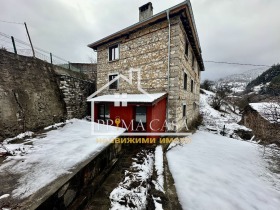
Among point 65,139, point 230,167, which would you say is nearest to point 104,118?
point 65,139

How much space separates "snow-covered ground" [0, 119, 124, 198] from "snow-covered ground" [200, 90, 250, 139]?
39.2 feet

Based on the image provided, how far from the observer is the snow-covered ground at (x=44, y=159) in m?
A: 2.52

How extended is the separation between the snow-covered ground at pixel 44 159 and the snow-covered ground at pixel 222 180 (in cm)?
272

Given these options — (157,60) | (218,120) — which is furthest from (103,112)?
(218,120)

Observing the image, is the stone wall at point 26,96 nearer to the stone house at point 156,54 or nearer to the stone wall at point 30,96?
the stone wall at point 30,96

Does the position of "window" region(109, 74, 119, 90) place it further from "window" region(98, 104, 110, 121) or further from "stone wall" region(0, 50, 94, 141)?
"stone wall" region(0, 50, 94, 141)

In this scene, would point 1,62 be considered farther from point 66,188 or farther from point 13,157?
point 66,188

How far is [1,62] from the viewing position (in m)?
5.50

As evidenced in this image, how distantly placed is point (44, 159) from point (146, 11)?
9.76 m

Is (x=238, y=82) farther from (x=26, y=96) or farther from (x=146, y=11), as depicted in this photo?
(x=26, y=96)

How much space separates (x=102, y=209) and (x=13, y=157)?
281cm

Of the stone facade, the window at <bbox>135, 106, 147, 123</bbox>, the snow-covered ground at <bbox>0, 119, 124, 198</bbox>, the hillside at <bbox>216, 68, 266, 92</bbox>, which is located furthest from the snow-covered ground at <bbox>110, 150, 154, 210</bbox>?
the hillside at <bbox>216, 68, 266, 92</bbox>

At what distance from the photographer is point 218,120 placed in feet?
57.7

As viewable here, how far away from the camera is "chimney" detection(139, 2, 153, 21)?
862cm
